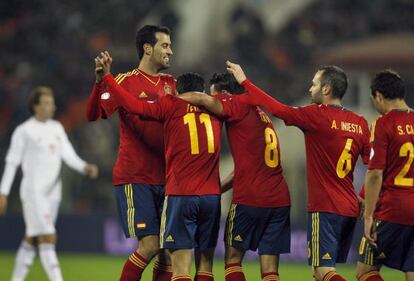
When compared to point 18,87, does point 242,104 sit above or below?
below

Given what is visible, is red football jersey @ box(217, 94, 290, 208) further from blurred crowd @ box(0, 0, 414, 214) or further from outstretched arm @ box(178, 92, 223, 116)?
blurred crowd @ box(0, 0, 414, 214)

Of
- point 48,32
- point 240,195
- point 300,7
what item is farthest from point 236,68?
point 300,7

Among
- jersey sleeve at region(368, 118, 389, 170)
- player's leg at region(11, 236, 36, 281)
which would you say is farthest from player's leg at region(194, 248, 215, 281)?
player's leg at region(11, 236, 36, 281)

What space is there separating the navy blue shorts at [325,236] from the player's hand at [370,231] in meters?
0.31

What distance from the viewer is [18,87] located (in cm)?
2239

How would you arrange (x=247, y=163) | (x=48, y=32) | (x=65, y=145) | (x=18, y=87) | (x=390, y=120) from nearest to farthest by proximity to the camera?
(x=390, y=120), (x=247, y=163), (x=65, y=145), (x=18, y=87), (x=48, y=32)

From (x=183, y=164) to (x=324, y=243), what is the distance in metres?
1.29

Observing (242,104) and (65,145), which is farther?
(65,145)

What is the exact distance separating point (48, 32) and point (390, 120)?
16539 millimetres

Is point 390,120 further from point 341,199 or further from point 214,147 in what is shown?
point 214,147

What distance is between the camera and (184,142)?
27.7 ft

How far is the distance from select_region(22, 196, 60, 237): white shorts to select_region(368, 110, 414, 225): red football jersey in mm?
4671

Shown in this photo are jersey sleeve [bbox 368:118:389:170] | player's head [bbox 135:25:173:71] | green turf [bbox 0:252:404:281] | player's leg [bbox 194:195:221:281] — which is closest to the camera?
jersey sleeve [bbox 368:118:389:170]

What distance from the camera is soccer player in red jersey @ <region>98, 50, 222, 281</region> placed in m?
8.41
